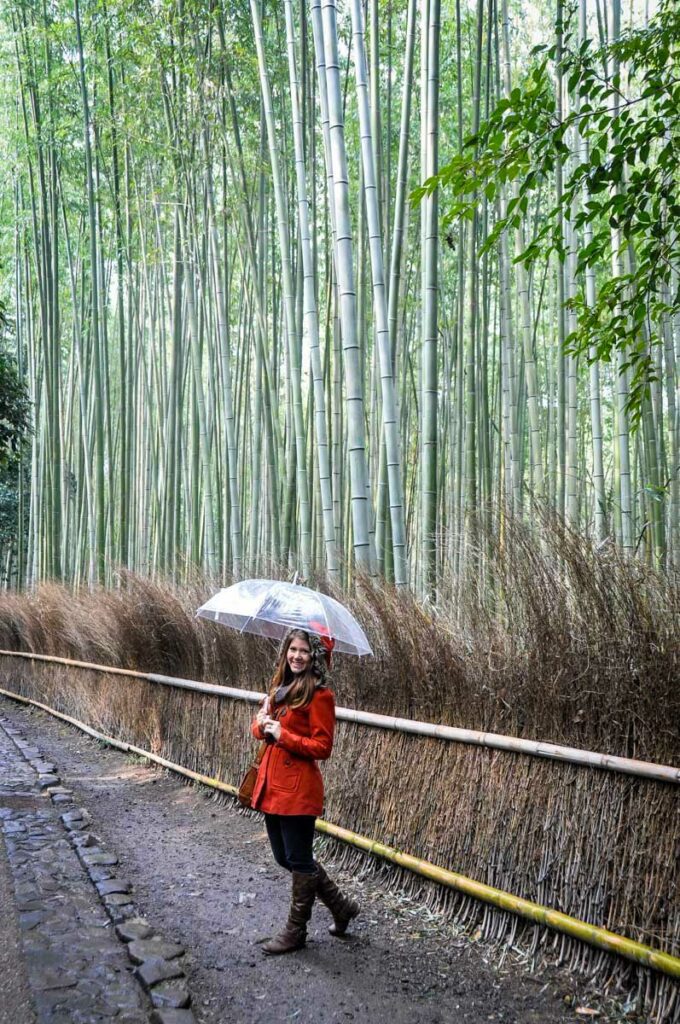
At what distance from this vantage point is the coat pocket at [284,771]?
2898mm

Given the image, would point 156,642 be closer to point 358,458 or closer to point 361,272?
→ point 358,458

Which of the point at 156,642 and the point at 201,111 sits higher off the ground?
the point at 201,111

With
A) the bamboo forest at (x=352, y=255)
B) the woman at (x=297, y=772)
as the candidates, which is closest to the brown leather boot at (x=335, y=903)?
the woman at (x=297, y=772)

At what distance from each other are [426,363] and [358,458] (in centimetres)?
59

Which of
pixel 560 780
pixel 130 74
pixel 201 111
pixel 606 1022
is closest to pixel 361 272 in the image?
pixel 201 111

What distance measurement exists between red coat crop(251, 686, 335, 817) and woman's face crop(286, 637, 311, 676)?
8cm

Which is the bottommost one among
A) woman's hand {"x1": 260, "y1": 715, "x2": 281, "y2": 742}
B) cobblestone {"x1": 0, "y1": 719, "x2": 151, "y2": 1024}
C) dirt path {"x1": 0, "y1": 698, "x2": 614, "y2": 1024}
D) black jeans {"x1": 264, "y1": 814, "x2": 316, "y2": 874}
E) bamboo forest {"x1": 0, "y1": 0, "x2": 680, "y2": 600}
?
dirt path {"x1": 0, "y1": 698, "x2": 614, "y2": 1024}

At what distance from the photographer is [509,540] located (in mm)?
3189

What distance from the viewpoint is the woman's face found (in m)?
2.92

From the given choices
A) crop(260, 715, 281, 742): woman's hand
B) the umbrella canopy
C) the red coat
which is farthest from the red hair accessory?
crop(260, 715, 281, 742): woman's hand

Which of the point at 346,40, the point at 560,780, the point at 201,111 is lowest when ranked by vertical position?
the point at 560,780

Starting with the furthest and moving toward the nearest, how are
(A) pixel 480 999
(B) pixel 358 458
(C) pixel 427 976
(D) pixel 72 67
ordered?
(D) pixel 72 67 → (B) pixel 358 458 → (C) pixel 427 976 → (A) pixel 480 999

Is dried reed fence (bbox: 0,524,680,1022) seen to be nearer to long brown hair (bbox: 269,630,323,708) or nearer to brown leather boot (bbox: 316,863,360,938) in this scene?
brown leather boot (bbox: 316,863,360,938)

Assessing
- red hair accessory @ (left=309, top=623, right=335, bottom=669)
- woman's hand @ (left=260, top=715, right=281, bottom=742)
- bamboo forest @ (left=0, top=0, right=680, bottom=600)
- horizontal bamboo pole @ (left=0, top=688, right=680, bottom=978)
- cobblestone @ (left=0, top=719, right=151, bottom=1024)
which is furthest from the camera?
bamboo forest @ (left=0, top=0, right=680, bottom=600)
